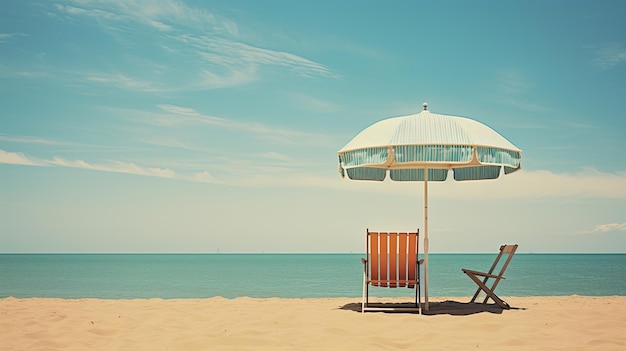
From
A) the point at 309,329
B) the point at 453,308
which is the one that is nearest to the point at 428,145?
the point at 309,329

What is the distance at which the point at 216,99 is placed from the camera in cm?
1781

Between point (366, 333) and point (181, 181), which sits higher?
point (181, 181)

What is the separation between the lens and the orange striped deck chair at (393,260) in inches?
268

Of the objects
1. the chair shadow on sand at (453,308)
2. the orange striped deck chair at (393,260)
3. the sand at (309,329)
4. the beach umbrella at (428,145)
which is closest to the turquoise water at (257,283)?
the chair shadow on sand at (453,308)

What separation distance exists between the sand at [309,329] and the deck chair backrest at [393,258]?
45 centimetres

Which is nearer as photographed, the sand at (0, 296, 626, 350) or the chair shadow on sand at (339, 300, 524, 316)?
the sand at (0, 296, 626, 350)

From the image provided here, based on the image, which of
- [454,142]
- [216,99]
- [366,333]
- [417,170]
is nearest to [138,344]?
[366,333]

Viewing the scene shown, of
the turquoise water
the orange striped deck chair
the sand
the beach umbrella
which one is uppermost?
the beach umbrella

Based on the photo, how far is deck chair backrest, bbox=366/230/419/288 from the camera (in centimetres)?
680

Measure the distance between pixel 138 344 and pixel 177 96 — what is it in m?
13.6

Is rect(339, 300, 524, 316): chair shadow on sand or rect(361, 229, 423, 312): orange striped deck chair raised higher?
rect(361, 229, 423, 312): orange striped deck chair

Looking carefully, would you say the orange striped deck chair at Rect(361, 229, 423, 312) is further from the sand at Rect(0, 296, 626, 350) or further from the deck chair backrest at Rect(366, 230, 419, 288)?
the sand at Rect(0, 296, 626, 350)

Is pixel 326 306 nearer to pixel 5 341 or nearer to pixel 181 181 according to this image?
pixel 5 341

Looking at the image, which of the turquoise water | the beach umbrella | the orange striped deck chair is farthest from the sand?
the turquoise water
